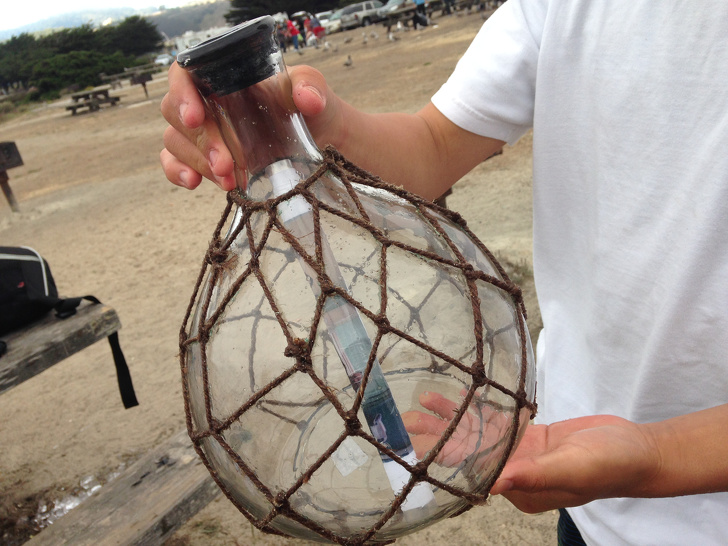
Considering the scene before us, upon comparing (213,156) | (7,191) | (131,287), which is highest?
(213,156)

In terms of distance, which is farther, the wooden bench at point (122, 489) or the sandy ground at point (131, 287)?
the sandy ground at point (131, 287)

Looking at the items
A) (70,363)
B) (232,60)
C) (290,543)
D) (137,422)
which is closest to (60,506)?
(137,422)

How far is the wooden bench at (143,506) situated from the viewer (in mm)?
2021

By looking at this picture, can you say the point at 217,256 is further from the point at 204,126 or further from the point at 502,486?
the point at 502,486

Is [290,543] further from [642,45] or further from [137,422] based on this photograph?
[642,45]

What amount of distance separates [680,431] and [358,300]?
50cm

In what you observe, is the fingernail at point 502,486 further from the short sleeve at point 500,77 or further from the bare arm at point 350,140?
the short sleeve at point 500,77

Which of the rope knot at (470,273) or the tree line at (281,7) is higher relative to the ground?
the tree line at (281,7)

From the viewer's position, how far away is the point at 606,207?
115cm

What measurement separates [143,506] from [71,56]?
→ 34.6 m

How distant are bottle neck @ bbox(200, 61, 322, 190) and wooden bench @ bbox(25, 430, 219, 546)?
1604mm

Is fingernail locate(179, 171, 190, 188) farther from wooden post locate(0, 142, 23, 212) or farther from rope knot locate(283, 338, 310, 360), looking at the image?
wooden post locate(0, 142, 23, 212)

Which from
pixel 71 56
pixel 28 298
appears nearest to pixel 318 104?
pixel 28 298

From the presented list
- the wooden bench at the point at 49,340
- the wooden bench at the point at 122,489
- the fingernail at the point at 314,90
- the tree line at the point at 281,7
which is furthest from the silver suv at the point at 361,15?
the fingernail at the point at 314,90
